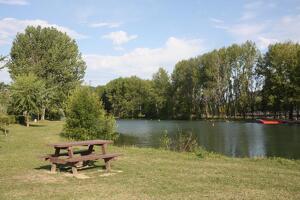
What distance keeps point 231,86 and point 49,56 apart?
46.4 metres

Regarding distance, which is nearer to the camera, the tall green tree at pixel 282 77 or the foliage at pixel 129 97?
the tall green tree at pixel 282 77

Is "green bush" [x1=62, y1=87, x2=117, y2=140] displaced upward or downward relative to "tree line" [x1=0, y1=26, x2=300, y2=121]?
downward

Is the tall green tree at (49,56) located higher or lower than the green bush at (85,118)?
higher

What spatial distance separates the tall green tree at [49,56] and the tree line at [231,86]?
123 feet

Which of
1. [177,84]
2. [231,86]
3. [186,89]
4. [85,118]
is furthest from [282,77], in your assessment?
[85,118]

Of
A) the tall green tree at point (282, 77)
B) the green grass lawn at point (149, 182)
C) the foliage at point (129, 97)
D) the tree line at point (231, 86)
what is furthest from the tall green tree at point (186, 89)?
the green grass lawn at point (149, 182)

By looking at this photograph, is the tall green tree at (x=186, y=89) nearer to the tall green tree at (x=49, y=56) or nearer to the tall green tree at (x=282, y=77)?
the tall green tree at (x=282, y=77)

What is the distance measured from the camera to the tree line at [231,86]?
236 feet

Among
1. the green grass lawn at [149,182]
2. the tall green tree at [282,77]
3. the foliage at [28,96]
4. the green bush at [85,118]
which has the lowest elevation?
the green grass lawn at [149,182]

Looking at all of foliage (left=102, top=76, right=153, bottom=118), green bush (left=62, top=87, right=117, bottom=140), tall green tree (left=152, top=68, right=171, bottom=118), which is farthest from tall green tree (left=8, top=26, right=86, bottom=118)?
foliage (left=102, top=76, right=153, bottom=118)

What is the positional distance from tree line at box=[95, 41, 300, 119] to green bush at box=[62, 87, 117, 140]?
49.3 metres

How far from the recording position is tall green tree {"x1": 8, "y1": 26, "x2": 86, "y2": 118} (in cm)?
5838

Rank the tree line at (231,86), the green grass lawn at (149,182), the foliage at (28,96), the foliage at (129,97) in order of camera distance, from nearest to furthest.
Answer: the green grass lawn at (149,182) < the foliage at (28,96) < the tree line at (231,86) < the foliage at (129,97)

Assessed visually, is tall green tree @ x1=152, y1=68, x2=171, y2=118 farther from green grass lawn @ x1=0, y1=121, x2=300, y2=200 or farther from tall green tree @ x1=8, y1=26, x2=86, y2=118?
green grass lawn @ x1=0, y1=121, x2=300, y2=200
